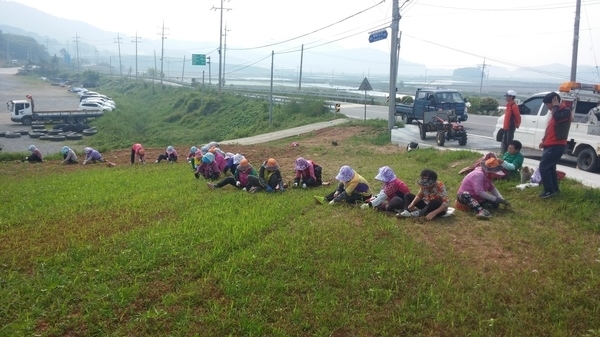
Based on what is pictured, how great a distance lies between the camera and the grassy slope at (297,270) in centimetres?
464

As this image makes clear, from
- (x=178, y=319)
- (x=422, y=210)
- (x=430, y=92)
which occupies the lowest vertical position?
(x=178, y=319)

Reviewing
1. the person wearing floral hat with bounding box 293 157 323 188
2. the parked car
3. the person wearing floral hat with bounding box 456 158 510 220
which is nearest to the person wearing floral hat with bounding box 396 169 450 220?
the person wearing floral hat with bounding box 456 158 510 220

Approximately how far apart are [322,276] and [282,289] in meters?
0.56

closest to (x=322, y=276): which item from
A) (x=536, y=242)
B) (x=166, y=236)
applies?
(x=166, y=236)

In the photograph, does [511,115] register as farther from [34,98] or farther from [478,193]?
[34,98]

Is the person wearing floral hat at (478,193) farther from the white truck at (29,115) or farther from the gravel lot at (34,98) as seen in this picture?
the white truck at (29,115)

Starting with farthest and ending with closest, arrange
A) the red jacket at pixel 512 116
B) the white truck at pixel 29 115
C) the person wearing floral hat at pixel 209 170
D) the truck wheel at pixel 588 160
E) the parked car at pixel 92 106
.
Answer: the parked car at pixel 92 106, the white truck at pixel 29 115, the person wearing floral hat at pixel 209 170, the truck wheel at pixel 588 160, the red jacket at pixel 512 116

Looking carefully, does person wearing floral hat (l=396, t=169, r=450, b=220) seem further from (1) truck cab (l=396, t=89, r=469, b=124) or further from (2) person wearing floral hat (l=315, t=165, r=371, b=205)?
(1) truck cab (l=396, t=89, r=469, b=124)

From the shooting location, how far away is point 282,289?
17.0ft

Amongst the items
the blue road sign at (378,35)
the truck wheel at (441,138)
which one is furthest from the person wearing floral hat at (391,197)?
the blue road sign at (378,35)

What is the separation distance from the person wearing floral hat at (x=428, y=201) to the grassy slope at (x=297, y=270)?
176 mm

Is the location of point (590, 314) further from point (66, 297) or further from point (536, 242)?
point (66, 297)

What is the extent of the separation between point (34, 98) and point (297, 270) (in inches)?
2589

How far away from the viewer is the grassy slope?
4645 millimetres
